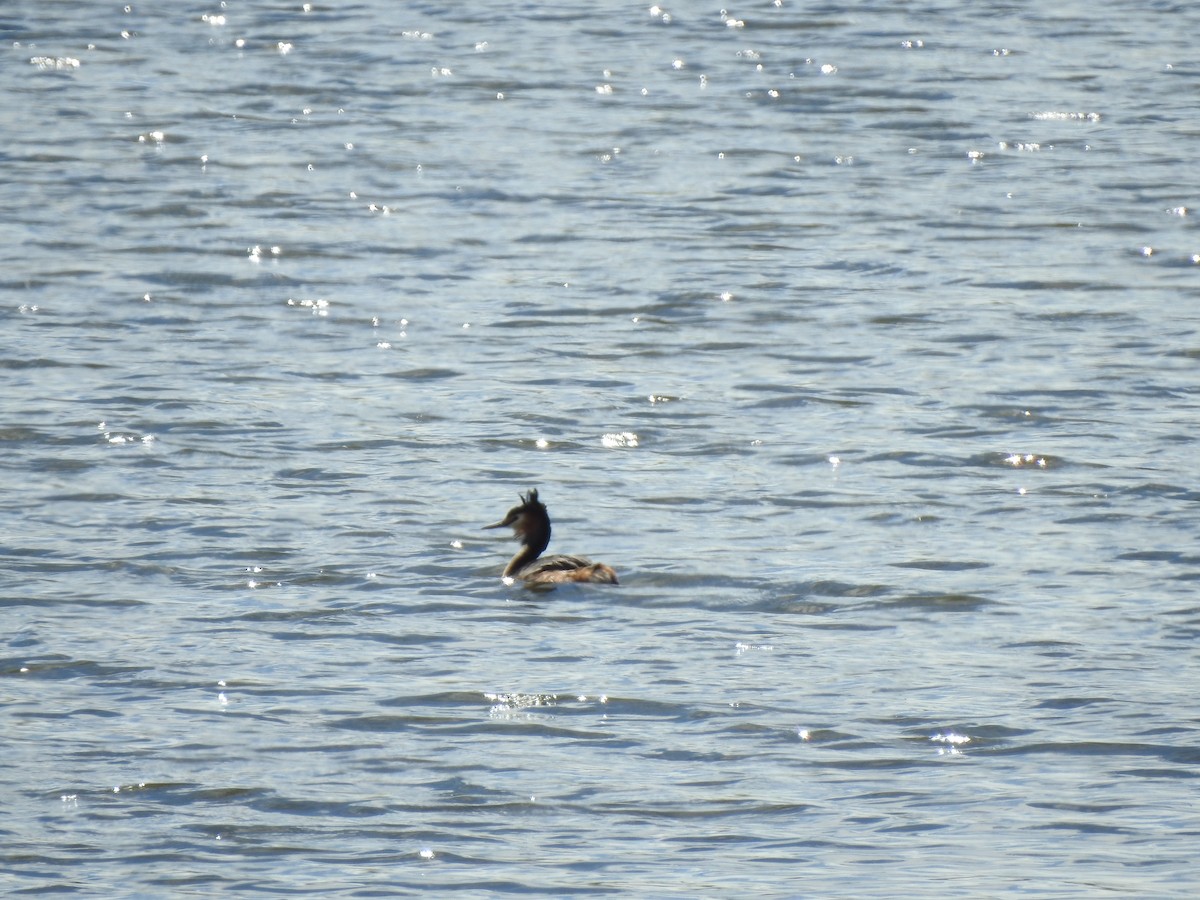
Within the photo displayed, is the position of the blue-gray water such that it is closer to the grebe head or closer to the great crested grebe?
the great crested grebe

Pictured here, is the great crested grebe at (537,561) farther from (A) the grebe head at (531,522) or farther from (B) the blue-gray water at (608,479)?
(B) the blue-gray water at (608,479)

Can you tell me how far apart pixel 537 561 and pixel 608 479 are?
2.23 m

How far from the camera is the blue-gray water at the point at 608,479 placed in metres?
9.86

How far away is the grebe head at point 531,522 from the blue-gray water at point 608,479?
38cm

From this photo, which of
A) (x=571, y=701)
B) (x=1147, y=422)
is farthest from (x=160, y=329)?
(x=571, y=701)

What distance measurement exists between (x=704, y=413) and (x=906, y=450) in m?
1.66

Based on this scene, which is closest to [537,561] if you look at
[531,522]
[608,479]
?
[531,522]

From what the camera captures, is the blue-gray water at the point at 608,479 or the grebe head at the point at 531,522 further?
the grebe head at the point at 531,522

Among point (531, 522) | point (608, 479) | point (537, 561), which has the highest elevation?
point (608, 479)

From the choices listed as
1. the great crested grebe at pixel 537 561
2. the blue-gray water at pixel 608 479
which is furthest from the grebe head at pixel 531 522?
the blue-gray water at pixel 608 479

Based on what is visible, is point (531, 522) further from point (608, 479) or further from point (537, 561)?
point (608, 479)

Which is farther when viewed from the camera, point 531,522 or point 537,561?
point 531,522

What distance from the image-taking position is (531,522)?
1341 centimetres

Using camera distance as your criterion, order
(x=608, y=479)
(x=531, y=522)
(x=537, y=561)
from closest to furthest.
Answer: (x=537, y=561)
(x=531, y=522)
(x=608, y=479)
